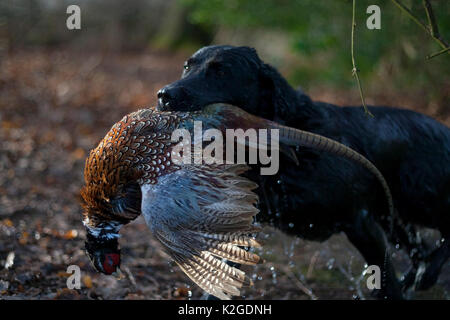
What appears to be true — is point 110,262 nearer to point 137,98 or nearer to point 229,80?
point 229,80

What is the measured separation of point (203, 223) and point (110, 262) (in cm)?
77

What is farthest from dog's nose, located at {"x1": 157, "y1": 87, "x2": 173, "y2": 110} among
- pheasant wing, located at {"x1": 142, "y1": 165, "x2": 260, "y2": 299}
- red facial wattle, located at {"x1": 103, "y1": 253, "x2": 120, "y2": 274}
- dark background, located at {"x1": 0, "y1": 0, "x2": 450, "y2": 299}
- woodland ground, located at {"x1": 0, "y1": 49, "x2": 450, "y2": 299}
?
dark background, located at {"x1": 0, "y1": 0, "x2": 450, "y2": 299}

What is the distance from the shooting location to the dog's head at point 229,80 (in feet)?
10.8

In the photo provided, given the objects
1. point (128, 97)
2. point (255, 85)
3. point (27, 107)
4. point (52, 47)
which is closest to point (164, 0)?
point (52, 47)

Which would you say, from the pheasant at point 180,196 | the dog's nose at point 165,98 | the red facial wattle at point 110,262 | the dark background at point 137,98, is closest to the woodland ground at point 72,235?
the dark background at point 137,98

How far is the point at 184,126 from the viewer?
287 cm

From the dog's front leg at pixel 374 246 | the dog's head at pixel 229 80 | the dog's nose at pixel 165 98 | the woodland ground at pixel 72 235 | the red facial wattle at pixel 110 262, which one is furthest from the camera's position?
the woodland ground at pixel 72 235

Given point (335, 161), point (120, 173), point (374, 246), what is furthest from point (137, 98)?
point (120, 173)

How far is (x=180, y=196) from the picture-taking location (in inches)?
102

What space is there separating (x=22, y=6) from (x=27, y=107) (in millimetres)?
6649

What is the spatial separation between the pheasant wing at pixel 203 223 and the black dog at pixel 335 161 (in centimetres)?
72

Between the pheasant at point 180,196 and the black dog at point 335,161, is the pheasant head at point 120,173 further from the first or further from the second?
the black dog at point 335,161

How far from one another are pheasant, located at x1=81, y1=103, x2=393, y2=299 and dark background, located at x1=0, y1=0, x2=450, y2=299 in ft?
4.36

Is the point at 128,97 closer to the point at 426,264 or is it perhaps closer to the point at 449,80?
the point at 449,80
